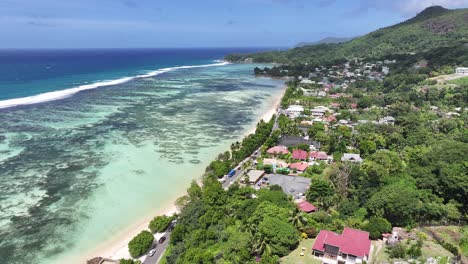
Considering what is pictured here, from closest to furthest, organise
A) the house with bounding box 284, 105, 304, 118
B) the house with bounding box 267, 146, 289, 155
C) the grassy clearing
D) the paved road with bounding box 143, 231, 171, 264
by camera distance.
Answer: the grassy clearing, the paved road with bounding box 143, 231, 171, 264, the house with bounding box 267, 146, 289, 155, the house with bounding box 284, 105, 304, 118

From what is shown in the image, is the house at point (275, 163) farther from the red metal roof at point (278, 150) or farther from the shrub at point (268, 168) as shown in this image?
the red metal roof at point (278, 150)

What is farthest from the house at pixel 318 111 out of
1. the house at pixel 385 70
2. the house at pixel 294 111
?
the house at pixel 385 70

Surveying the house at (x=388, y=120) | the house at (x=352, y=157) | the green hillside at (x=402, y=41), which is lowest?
the house at (x=352, y=157)

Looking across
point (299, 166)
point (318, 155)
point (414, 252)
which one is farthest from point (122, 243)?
point (318, 155)

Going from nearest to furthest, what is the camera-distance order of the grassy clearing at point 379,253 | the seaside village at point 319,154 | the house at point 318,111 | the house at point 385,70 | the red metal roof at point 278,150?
the grassy clearing at point 379,253
the seaside village at point 319,154
the red metal roof at point 278,150
the house at point 318,111
the house at point 385,70

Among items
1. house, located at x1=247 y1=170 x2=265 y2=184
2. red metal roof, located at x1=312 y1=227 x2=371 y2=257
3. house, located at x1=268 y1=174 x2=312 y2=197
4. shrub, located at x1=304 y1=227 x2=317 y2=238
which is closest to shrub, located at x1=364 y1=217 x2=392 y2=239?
red metal roof, located at x1=312 y1=227 x2=371 y2=257

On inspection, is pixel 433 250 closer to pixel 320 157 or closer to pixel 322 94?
pixel 320 157

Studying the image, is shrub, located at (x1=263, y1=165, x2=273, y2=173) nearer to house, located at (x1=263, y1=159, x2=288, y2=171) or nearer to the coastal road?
house, located at (x1=263, y1=159, x2=288, y2=171)
